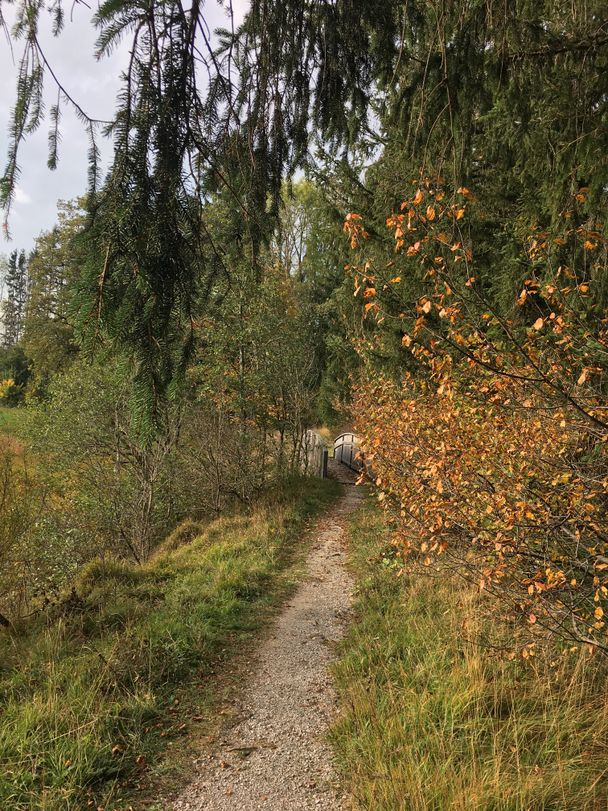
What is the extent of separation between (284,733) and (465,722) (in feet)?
4.32

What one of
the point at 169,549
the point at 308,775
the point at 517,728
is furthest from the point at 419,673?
the point at 169,549

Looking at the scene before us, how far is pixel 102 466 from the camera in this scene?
11.0 meters

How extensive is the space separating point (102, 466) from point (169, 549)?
259cm

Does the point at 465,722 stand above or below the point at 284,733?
above

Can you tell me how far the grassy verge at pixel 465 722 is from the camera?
2582mm

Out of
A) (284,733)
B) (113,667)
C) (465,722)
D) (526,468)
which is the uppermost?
(526,468)

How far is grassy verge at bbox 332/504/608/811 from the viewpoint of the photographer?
2.58 m

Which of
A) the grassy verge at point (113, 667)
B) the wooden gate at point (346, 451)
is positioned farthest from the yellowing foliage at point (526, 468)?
the wooden gate at point (346, 451)

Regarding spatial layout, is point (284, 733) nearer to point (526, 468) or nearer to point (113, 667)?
point (113, 667)

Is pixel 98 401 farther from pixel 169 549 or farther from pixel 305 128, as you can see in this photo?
pixel 305 128

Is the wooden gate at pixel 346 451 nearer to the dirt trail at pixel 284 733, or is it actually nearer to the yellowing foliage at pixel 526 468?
the dirt trail at pixel 284 733

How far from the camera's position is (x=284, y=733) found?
363cm

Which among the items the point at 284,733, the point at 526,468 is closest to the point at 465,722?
the point at 284,733

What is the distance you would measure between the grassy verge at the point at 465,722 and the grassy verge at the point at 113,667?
1.39m
